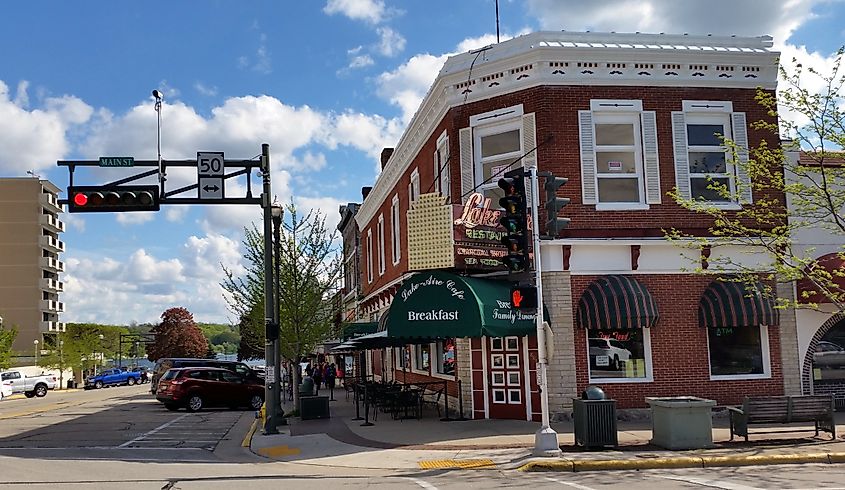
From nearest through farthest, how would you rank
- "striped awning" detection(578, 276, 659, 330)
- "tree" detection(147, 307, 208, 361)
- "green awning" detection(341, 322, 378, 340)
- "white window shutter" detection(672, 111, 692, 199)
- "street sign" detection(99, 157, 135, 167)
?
"street sign" detection(99, 157, 135, 167) → "striped awning" detection(578, 276, 659, 330) → "white window shutter" detection(672, 111, 692, 199) → "green awning" detection(341, 322, 378, 340) → "tree" detection(147, 307, 208, 361)

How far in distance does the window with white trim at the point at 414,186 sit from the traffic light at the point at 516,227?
1173 cm

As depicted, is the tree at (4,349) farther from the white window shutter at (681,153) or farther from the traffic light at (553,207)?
the traffic light at (553,207)

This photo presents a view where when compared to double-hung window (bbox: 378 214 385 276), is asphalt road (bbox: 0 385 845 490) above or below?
below

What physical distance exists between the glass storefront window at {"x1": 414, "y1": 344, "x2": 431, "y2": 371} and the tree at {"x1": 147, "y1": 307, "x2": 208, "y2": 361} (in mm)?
70186

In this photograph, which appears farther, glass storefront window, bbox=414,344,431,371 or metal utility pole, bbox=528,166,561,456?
glass storefront window, bbox=414,344,431,371

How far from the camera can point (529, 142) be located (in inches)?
754

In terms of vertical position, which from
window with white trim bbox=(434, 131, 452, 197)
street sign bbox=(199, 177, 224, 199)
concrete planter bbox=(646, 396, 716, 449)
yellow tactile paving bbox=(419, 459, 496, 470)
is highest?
window with white trim bbox=(434, 131, 452, 197)

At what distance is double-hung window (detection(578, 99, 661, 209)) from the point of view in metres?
19.0

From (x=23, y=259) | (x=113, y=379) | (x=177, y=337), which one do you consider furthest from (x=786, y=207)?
(x=23, y=259)

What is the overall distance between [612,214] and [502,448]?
6.74m

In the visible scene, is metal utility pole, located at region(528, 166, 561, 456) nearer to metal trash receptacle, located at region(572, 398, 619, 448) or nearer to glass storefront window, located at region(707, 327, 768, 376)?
metal trash receptacle, located at region(572, 398, 619, 448)

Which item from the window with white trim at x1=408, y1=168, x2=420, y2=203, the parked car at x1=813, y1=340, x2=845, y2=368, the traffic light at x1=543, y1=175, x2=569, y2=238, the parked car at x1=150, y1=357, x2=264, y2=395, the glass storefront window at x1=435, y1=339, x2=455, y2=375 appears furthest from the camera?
the parked car at x1=150, y1=357, x2=264, y2=395

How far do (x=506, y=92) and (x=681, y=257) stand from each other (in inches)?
228

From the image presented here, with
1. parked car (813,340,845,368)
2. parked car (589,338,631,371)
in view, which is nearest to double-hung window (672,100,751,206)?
parked car (589,338,631,371)
